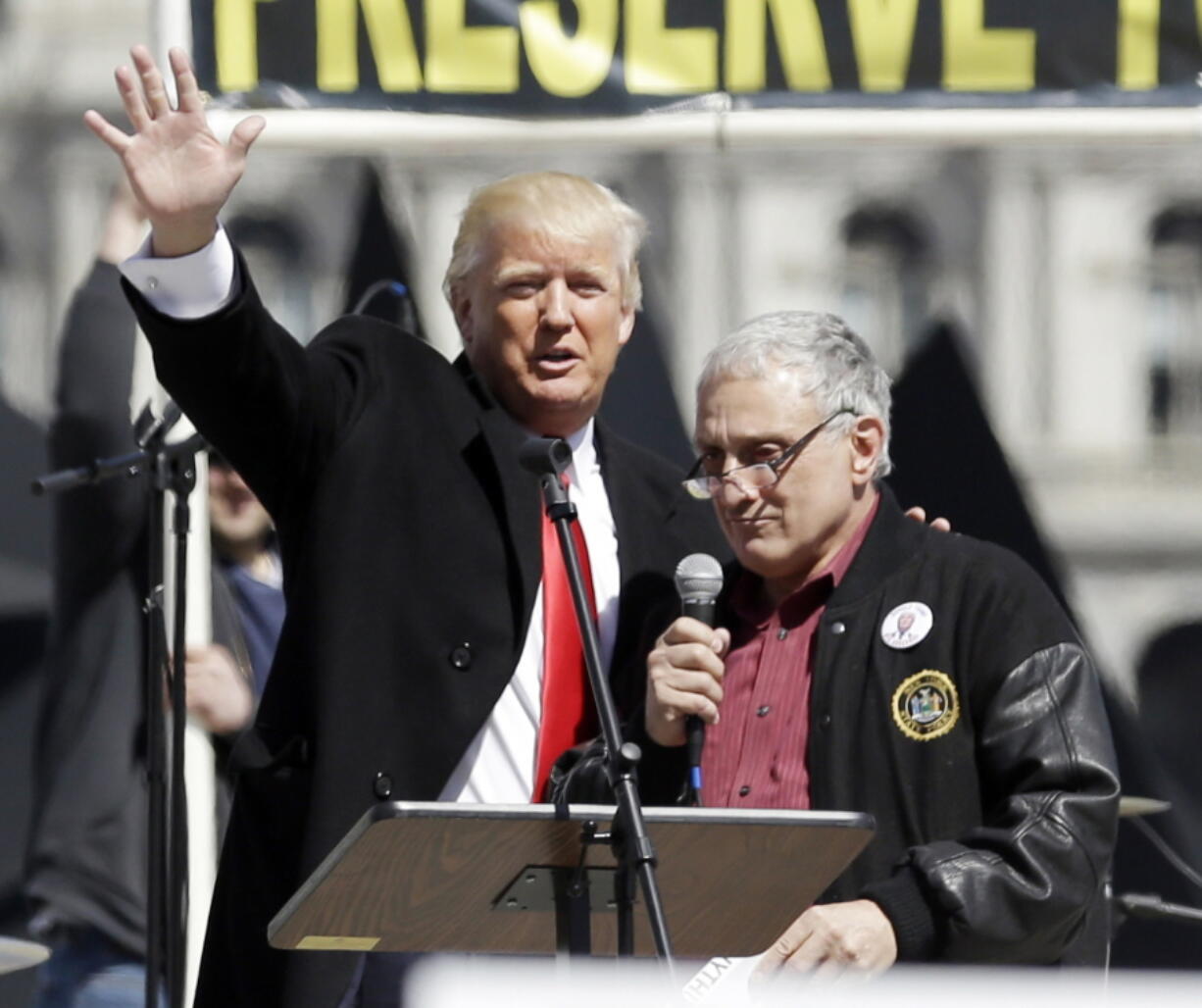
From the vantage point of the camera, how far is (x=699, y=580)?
289 cm

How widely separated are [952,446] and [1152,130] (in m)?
0.80

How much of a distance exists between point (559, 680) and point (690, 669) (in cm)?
47

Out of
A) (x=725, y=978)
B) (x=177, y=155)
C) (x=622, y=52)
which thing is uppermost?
(x=622, y=52)

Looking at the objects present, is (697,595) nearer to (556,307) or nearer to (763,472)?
(763,472)

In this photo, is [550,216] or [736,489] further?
[550,216]

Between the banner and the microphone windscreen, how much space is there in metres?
2.16

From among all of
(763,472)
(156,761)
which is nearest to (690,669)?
(763,472)

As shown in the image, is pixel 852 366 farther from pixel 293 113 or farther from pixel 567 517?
pixel 293 113

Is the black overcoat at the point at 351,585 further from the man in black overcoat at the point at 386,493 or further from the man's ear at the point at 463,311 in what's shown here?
the man's ear at the point at 463,311

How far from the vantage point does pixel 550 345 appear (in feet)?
11.2

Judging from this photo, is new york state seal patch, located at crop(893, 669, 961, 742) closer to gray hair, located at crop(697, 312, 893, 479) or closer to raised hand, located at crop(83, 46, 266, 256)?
gray hair, located at crop(697, 312, 893, 479)

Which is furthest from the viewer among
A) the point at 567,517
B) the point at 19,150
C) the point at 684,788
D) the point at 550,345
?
the point at 19,150

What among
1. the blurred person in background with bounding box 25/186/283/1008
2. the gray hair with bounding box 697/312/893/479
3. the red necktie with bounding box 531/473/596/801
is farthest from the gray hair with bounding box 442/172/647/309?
the blurred person in background with bounding box 25/186/283/1008

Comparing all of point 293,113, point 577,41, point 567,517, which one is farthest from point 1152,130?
point 567,517
